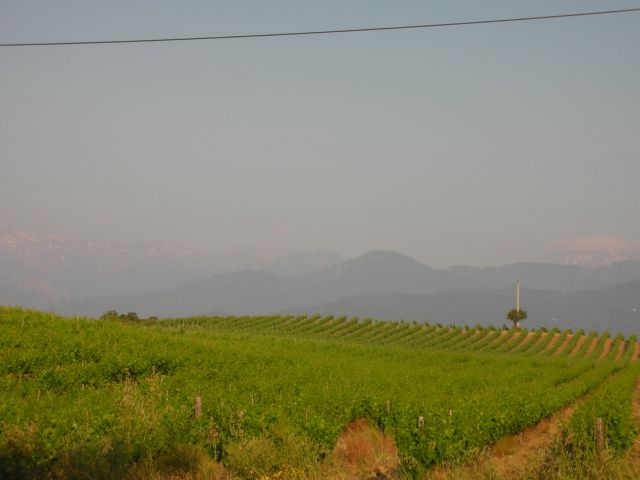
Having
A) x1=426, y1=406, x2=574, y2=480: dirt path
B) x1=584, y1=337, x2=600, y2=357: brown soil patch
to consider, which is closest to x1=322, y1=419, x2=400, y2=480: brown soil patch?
x1=426, y1=406, x2=574, y2=480: dirt path

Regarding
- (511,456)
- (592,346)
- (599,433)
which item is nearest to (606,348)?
(592,346)

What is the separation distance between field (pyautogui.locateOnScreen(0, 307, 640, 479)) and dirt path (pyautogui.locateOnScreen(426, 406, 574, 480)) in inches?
15.2

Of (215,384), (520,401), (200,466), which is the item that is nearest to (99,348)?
(215,384)

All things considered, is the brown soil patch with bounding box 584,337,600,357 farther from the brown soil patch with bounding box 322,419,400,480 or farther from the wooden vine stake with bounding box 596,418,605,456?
the wooden vine stake with bounding box 596,418,605,456

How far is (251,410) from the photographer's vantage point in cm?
1942

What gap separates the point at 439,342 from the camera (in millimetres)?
75812

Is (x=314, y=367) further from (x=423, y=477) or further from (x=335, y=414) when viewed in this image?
(x=423, y=477)

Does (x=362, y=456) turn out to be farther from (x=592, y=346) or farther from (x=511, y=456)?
(x=592, y=346)

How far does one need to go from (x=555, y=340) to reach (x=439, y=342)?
54.2ft

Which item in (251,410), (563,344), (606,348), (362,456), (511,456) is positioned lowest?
(606,348)

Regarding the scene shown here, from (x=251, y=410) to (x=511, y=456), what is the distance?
8635 mm

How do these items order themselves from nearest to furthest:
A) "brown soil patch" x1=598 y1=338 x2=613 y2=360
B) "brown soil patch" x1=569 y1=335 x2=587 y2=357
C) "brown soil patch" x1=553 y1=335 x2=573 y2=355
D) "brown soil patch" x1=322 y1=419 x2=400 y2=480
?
1. "brown soil patch" x1=322 y1=419 x2=400 y2=480
2. "brown soil patch" x1=598 y1=338 x2=613 y2=360
3. "brown soil patch" x1=569 y1=335 x2=587 y2=357
4. "brown soil patch" x1=553 y1=335 x2=573 y2=355

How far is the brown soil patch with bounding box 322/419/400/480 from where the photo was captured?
17016mm

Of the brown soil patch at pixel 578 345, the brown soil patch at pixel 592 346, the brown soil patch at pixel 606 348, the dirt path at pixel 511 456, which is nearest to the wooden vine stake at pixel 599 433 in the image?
the dirt path at pixel 511 456
